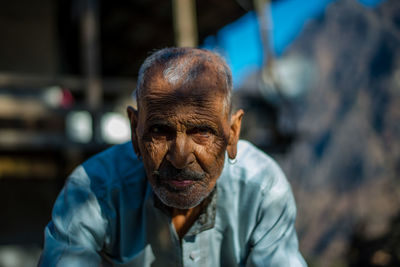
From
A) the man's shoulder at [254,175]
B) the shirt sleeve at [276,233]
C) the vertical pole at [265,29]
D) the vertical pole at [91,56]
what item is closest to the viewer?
the shirt sleeve at [276,233]

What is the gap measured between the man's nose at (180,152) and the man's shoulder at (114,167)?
0.34m

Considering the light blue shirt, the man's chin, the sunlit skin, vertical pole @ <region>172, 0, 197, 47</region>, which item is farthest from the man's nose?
vertical pole @ <region>172, 0, 197, 47</region>

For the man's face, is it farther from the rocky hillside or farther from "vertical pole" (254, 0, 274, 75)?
the rocky hillside

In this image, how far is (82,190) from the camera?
139 cm

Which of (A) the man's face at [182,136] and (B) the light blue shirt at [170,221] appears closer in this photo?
(A) the man's face at [182,136]

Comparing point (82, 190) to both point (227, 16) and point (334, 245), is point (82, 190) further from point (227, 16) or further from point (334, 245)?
point (334, 245)

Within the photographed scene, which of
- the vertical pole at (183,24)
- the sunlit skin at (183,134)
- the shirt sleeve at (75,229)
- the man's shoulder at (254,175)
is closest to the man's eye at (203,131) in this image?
the sunlit skin at (183,134)

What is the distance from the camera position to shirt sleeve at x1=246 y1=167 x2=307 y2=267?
54.3 inches

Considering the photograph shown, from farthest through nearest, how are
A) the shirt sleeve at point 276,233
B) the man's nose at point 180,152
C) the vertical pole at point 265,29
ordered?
1. the vertical pole at point 265,29
2. the shirt sleeve at point 276,233
3. the man's nose at point 180,152

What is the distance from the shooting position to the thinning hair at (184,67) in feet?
4.07

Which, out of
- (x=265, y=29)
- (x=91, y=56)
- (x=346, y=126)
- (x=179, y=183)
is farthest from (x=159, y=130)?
(x=346, y=126)

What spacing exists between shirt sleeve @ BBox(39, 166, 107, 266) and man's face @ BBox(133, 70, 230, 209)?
268mm

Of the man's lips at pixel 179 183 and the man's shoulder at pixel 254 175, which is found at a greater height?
the man's lips at pixel 179 183

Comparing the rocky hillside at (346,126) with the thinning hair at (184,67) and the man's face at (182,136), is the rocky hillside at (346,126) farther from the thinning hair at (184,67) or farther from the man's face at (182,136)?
the man's face at (182,136)
